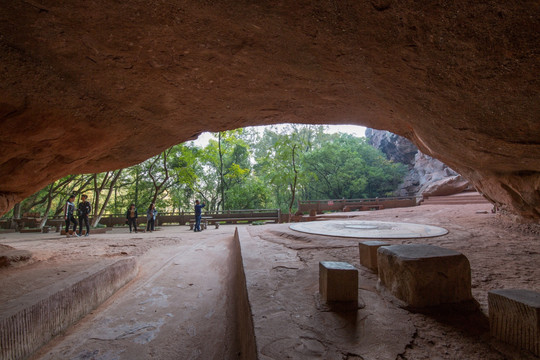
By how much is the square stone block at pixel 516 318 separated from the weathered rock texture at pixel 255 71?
152cm

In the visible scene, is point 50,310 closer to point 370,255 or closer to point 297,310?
point 297,310

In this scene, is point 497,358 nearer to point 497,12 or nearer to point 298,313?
point 298,313

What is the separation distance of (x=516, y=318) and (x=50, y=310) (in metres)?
3.57

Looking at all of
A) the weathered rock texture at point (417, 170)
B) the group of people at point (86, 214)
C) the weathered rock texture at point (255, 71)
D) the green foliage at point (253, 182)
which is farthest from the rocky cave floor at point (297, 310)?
the green foliage at point (253, 182)

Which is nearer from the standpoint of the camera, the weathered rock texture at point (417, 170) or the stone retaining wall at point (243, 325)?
the stone retaining wall at point (243, 325)

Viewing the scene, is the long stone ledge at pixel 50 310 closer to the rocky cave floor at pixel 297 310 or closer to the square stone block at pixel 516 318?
the rocky cave floor at pixel 297 310

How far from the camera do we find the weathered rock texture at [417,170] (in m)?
13.5

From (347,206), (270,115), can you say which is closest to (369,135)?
(347,206)

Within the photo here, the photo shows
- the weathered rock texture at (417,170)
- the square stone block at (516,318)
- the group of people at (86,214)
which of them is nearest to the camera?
the square stone block at (516,318)

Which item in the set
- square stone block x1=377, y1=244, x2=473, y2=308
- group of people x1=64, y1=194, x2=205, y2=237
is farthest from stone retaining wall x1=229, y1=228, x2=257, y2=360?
group of people x1=64, y1=194, x2=205, y2=237

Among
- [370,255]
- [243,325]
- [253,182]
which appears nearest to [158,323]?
[243,325]

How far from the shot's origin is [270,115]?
4.08m

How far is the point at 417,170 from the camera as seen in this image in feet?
75.9

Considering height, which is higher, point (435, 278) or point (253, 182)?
point (253, 182)
